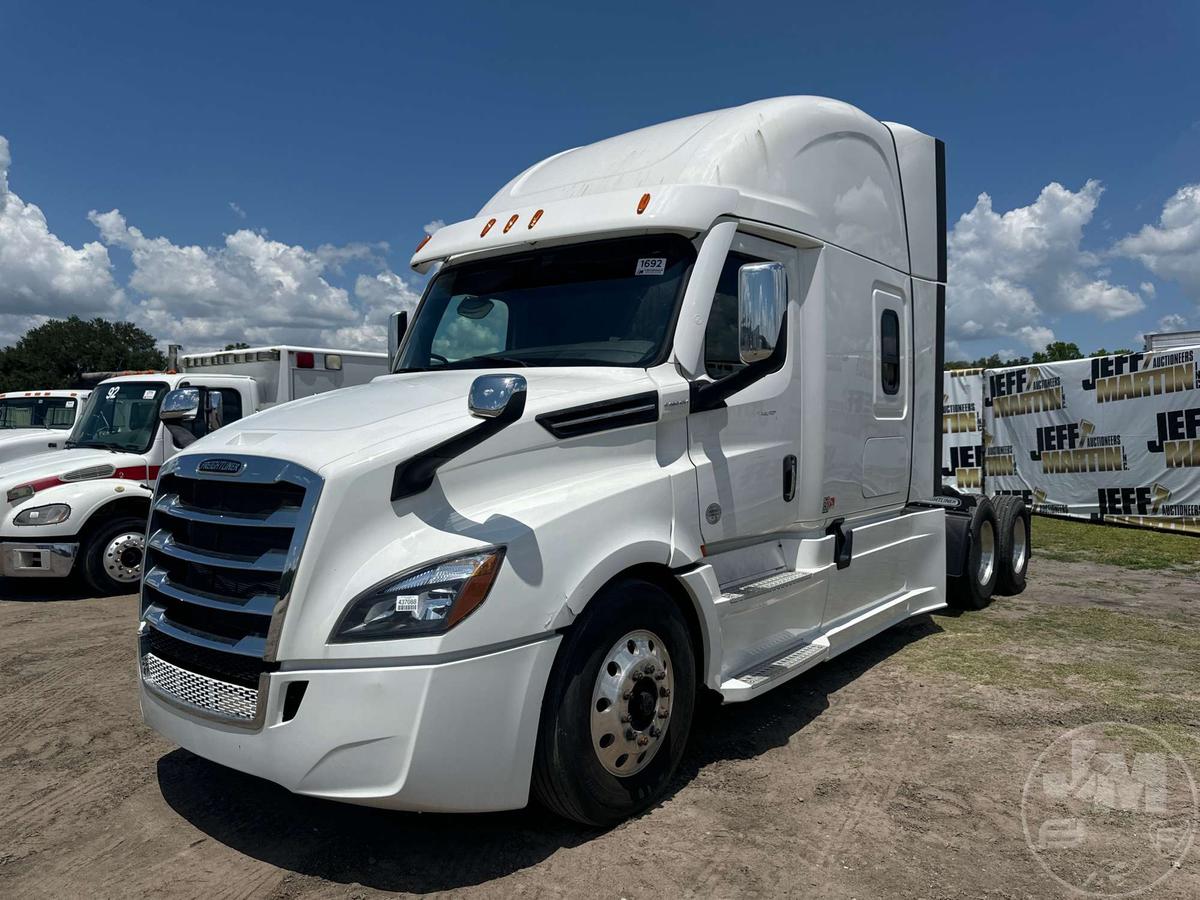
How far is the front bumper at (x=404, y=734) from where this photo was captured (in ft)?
9.72

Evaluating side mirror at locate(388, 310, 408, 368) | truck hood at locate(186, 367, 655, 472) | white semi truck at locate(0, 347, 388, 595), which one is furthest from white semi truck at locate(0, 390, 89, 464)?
truck hood at locate(186, 367, 655, 472)

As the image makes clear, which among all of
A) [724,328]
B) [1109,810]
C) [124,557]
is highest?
[724,328]

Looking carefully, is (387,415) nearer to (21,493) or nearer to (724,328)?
(724,328)

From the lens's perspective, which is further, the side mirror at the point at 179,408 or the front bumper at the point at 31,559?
the front bumper at the point at 31,559

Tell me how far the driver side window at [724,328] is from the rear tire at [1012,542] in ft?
16.8

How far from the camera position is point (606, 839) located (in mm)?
3545

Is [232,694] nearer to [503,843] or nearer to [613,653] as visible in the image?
[503,843]

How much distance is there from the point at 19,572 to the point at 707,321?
25.3 feet

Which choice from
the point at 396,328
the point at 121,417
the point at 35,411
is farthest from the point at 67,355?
the point at 396,328

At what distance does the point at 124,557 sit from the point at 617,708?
722cm

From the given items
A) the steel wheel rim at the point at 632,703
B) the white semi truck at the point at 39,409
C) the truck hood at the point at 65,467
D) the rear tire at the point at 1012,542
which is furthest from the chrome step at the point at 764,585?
the white semi truck at the point at 39,409

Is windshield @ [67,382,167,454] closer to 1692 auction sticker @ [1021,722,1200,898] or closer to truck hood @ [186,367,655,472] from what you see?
truck hood @ [186,367,655,472]

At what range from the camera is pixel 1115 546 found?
1202 centimetres

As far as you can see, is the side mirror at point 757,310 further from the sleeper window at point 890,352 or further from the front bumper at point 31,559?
the front bumper at point 31,559
